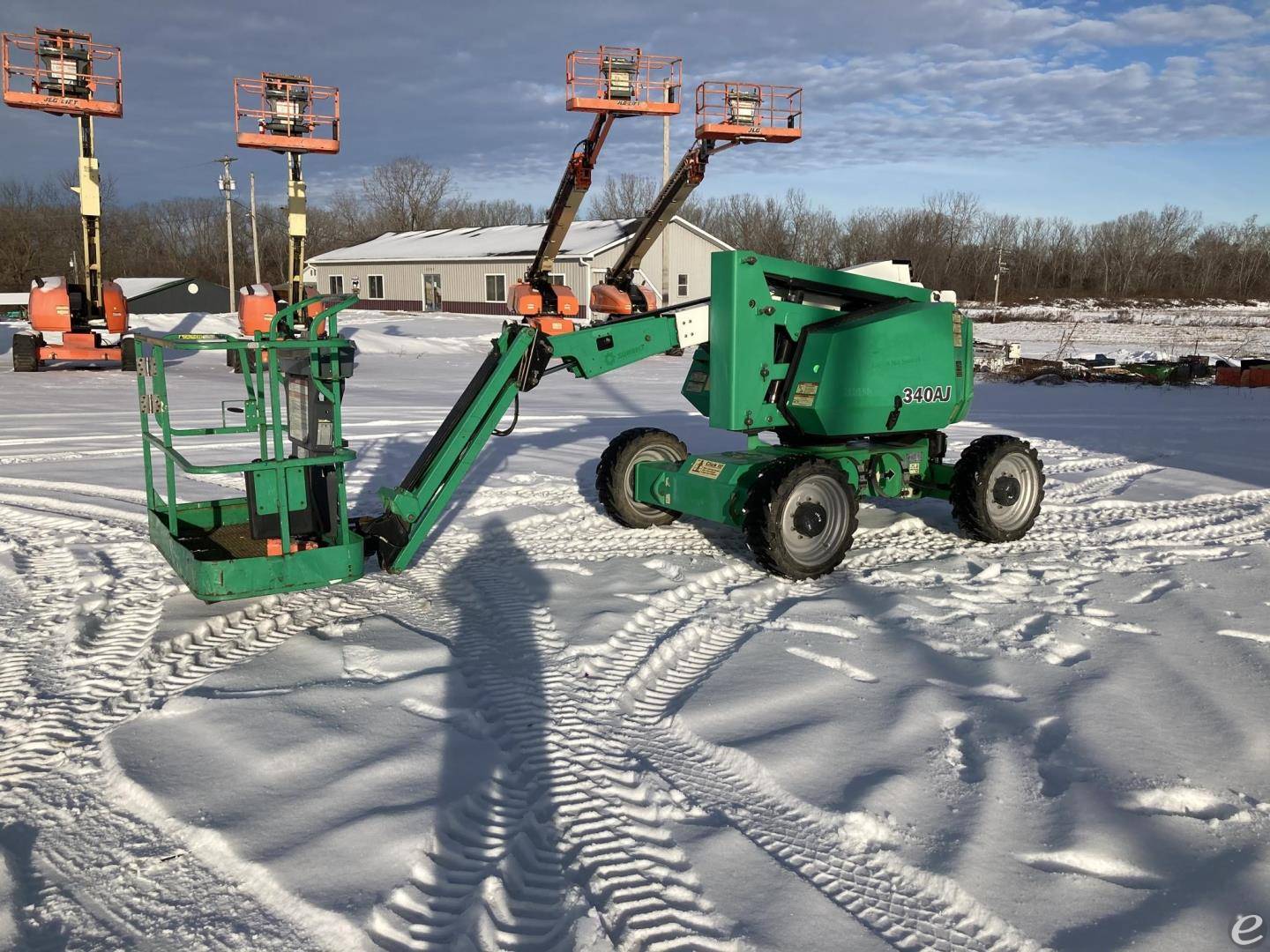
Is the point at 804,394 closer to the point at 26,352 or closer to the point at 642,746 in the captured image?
the point at 642,746

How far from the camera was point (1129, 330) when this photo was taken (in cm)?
4122

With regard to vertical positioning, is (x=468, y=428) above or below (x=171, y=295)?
below

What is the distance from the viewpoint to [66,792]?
3.66 meters

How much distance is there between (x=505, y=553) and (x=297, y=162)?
1812 centimetres

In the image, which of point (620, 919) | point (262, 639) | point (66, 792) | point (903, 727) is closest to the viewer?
point (620, 919)

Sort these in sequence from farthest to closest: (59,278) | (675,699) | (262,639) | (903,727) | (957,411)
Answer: (59,278), (957,411), (262,639), (675,699), (903,727)

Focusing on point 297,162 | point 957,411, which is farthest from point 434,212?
point 957,411

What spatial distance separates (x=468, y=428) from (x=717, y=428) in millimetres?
1844

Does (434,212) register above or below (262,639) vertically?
above

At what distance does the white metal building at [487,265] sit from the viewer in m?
39.1

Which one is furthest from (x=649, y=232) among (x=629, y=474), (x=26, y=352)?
(x=629, y=474)

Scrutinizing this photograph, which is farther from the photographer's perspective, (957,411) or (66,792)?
(957,411)

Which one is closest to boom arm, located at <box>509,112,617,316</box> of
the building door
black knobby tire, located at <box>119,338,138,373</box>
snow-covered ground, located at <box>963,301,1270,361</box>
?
black knobby tire, located at <box>119,338,138,373</box>

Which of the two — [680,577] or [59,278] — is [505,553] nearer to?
[680,577]
